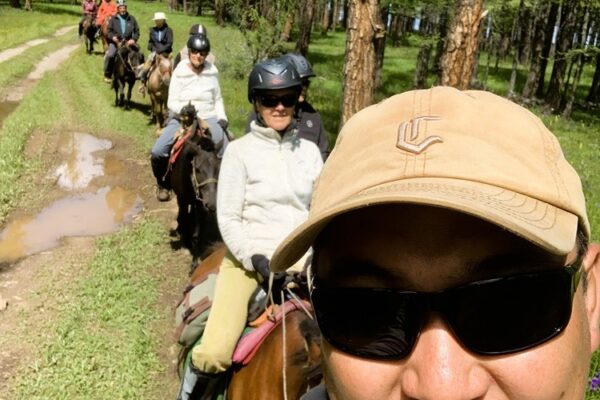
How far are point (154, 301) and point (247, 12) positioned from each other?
28.1 feet

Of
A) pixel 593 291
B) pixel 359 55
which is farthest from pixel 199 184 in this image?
pixel 593 291

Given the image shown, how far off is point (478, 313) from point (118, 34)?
676 inches

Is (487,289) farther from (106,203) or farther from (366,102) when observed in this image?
(106,203)

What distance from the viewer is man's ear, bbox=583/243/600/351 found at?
55.2 inches

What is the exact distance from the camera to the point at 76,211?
8.63 m

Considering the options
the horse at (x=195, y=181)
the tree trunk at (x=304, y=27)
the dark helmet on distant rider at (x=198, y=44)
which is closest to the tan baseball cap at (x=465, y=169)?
the horse at (x=195, y=181)

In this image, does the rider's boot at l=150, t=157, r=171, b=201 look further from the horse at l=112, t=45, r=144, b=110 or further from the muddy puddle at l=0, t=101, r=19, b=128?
the horse at l=112, t=45, r=144, b=110

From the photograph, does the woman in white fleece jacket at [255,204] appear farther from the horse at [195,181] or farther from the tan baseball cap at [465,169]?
the tan baseball cap at [465,169]

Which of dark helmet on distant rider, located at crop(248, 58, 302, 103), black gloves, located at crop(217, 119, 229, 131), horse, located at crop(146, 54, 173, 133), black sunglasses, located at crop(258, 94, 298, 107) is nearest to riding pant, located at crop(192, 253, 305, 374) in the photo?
black sunglasses, located at crop(258, 94, 298, 107)

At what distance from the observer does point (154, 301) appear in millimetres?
6340

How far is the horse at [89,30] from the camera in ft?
75.2

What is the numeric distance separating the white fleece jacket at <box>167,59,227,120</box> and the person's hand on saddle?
195 inches

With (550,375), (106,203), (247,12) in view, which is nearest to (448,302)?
(550,375)

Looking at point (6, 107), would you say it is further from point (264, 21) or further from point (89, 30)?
point (89, 30)
